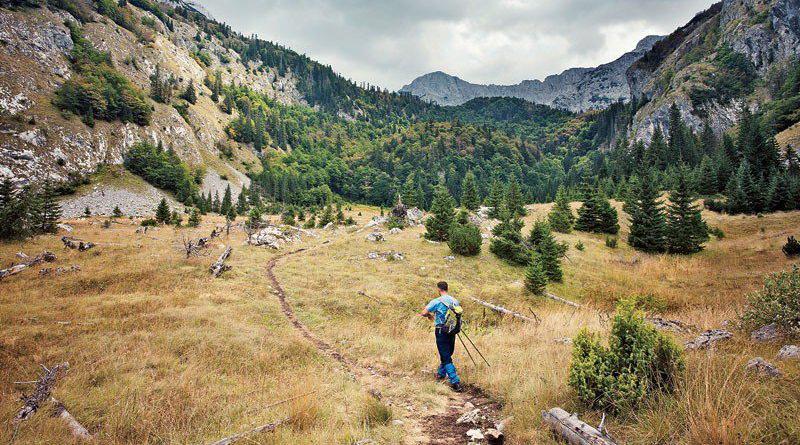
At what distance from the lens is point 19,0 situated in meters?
90.8

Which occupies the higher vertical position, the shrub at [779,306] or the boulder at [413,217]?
the shrub at [779,306]

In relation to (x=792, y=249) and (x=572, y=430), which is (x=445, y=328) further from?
(x=792, y=249)

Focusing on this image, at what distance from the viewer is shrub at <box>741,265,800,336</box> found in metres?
6.29

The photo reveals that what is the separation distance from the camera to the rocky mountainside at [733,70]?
125 m

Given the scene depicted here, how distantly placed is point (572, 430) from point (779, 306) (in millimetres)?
5987

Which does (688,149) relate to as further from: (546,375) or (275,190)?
(275,190)

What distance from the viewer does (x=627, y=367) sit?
4.91 m

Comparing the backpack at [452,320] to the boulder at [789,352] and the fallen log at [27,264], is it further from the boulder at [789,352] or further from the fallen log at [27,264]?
the fallen log at [27,264]

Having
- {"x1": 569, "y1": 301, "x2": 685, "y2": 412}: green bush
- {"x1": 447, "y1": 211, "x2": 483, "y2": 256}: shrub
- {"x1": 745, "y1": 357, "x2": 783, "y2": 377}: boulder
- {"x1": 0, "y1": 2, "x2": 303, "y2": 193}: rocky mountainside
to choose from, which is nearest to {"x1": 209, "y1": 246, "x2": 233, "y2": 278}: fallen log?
{"x1": 447, "y1": 211, "x2": 483, "y2": 256}: shrub

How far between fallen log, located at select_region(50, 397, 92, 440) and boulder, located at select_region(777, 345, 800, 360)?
36.4 feet

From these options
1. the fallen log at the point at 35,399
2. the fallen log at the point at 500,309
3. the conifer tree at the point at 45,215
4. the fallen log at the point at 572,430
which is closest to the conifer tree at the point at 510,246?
the fallen log at the point at 500,309

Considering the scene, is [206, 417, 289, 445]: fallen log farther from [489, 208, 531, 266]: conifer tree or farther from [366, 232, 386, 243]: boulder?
[366, 232, 386, 243]: boulder

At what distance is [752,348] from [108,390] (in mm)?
12580

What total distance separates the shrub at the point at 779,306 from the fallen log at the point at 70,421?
41.2 feet
